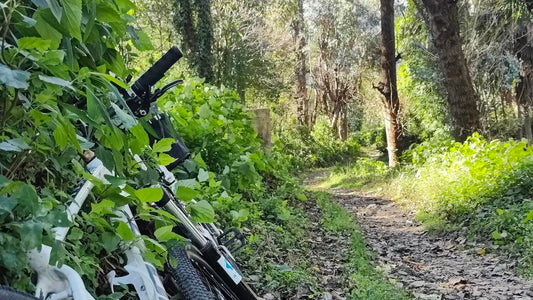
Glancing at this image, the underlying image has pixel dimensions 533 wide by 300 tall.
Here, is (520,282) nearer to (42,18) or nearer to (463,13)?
(42,18)

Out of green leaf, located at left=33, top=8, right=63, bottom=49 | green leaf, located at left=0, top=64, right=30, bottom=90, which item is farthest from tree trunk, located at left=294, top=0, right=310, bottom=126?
green leaf, located at left=0, top=64, right=30, bottom=90

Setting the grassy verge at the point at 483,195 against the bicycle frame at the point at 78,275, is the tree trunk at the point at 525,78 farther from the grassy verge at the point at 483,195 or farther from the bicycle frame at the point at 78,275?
the bicycle frame at the point at 78,275

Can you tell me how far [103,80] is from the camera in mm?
1278

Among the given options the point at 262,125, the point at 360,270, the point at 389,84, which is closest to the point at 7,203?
the point at 360,270

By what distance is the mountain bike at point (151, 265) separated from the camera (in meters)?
1.25

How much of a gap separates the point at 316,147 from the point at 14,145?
936 inches

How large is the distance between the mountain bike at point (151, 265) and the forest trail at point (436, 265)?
2281 mm

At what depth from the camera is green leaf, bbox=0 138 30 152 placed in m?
1.14

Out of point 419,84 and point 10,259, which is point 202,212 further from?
point 419,84

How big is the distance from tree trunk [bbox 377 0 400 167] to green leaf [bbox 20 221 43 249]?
1410 cm

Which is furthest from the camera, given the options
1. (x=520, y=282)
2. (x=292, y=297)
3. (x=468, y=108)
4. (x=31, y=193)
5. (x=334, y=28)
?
(x=334, y=28)

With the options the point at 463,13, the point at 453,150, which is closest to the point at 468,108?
the point at 453,150

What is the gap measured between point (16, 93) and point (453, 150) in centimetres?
864

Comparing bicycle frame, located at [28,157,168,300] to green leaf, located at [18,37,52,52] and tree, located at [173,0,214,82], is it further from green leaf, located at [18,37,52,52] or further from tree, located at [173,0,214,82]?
tree, located at [173,0,214,82]
